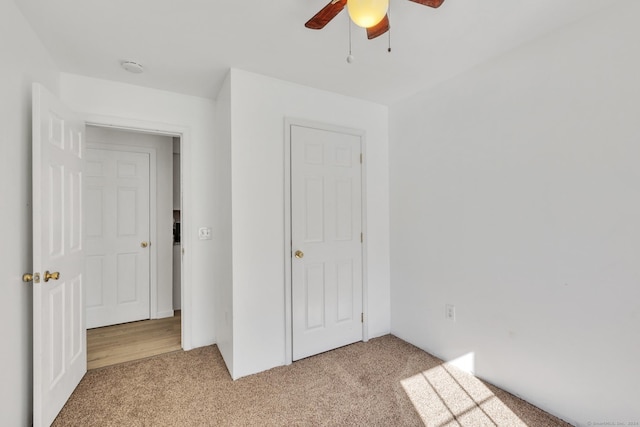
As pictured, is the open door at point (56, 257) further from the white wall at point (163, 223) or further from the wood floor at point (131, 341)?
the white wall at point (163, 223)

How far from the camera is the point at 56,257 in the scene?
71.3 inches

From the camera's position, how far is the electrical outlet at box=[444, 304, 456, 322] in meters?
2.40

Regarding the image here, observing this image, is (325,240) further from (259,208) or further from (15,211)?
(15,211)

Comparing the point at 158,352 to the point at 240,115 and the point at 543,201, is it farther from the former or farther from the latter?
the point at 543,201

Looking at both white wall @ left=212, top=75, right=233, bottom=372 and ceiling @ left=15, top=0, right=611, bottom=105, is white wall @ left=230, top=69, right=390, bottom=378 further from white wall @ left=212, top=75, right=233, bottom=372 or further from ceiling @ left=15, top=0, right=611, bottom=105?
ceiling @ left=15, top=0, right=611, bottom=105

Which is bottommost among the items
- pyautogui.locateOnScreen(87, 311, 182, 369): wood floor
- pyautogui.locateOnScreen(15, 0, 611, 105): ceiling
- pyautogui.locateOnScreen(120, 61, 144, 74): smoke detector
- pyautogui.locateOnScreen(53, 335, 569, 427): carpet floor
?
pyautogui.locateOnScreen(87, 311, 182, 369): wood floor

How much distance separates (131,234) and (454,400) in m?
3.58

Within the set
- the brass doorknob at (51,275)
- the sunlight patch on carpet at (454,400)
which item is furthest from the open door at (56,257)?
the sunlight patch on carpet at (454,400)

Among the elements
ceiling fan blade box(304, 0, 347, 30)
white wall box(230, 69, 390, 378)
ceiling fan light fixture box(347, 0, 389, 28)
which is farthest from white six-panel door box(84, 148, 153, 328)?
ceiling fan light fixture box(347, 0, 389, 28)

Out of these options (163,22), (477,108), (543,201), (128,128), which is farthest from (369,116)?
(128,128)

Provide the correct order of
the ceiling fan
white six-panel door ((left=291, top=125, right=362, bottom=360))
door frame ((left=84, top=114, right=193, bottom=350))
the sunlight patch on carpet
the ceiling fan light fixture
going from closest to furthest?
the ceiling fan light fixture
the ceiling fan
the sunlight patch on carpet
white six-panel door ((left=291, top=125, right=362, bottom=360))
door frame ((left=84, top=114, right=193, bottom=350))

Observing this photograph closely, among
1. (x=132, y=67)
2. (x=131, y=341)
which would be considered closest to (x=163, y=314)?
(x=131, y=341)

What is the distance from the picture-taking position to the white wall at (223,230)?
90.8 inches

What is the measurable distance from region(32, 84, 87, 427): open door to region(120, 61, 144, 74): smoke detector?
0.52 meters
